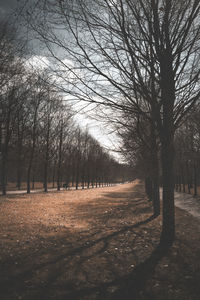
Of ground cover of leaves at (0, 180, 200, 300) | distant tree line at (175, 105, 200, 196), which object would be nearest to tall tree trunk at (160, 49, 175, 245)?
ground cover of leaves at (0, 180, 200, 300)

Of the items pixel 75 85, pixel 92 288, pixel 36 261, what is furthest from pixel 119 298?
pixel 75 85

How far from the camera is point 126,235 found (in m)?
6.60

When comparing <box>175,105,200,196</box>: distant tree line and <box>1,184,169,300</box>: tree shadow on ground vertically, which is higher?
<box>175,105,200,196</box>: distant tree line

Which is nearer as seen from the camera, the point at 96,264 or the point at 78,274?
the point at 78,274

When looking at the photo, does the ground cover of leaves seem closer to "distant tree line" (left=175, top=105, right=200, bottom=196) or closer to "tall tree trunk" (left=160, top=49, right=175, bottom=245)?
"tall tree trunk" (left=160, top=49, right=175, bottom=245)

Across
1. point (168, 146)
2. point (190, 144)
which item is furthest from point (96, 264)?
point (190, 144)

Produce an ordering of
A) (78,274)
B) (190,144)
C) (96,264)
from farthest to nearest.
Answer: (190,144), (96,264), (78,274)

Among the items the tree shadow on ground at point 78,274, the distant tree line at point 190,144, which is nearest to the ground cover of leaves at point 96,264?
the tree shadow on ground at point 78,274

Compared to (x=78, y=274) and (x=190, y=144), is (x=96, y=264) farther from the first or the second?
(x=190, y=144)

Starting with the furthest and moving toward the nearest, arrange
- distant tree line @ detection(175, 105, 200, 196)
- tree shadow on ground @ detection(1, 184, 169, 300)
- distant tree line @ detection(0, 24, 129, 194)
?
distant tree line @ detection(175, 105, 200, 196)
distant tree line @ detection(0, 24, 129, 194)
tree shadow on ground @ detection(1, 184, 169, 300)

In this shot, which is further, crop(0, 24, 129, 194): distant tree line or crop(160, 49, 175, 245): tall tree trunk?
crop(0, 24, 129, 194): distant tree line

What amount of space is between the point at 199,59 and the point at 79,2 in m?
4.26

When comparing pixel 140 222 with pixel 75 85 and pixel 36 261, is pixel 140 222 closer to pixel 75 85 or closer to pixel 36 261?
pixel 36 261

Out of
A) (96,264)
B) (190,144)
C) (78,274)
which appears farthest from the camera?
(190,144)
